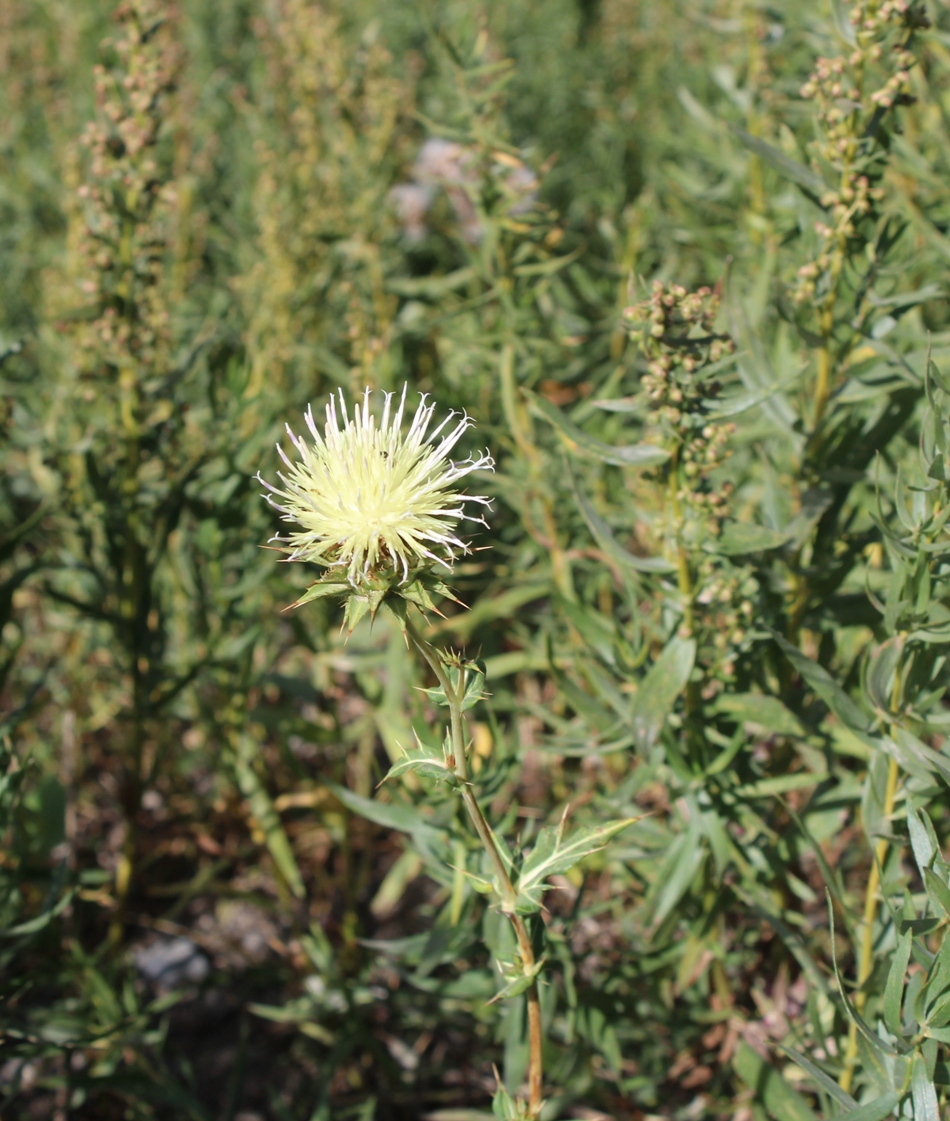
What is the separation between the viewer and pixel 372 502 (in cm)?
114

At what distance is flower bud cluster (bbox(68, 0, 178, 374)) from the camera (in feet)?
6.59

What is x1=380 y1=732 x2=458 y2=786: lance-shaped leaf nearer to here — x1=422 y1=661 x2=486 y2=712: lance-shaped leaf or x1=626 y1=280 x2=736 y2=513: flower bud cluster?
x1=422 y1=661 x2=486 y2=712: lance-shaped leaf

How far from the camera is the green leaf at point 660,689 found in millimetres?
1524

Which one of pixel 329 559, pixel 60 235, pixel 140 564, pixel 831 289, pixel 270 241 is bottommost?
pixel 140 564

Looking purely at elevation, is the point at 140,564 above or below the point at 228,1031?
above

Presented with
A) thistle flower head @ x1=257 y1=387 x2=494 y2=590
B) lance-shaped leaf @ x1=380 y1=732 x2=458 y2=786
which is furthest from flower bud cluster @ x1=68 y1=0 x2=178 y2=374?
lance-shaped leaf @ x1=380 y1=732 x2=458 y2=786

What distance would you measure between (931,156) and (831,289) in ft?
4.07

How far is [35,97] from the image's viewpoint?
4.50 meters

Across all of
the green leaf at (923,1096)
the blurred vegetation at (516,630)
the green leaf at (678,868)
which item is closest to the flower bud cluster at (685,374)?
the blurred vegetation at (516,630)

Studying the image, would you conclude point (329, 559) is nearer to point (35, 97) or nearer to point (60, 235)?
point (60, 235)

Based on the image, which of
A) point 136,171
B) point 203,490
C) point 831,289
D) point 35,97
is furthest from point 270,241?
point 35,97

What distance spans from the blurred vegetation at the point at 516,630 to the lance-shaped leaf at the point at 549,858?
12cm

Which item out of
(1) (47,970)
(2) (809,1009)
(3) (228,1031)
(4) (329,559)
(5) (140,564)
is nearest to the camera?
(4) (329,559)

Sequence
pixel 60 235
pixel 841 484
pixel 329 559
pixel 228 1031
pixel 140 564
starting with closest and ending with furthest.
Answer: pixel 329 559 → pixel 841 484 → pixel 140 564 → pixel 228 1031 → pixel 60 235
